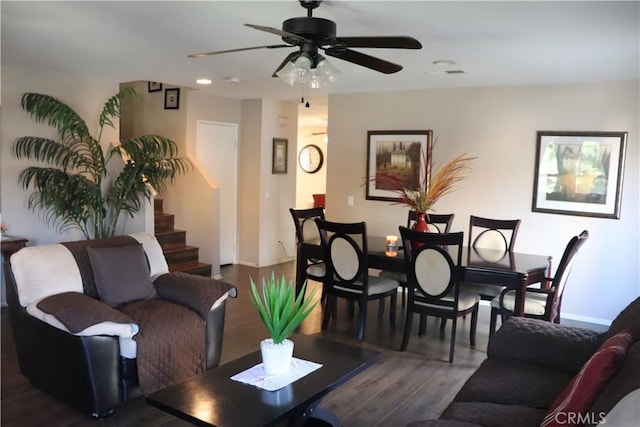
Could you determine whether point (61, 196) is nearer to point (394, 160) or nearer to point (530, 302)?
point (394, 160)

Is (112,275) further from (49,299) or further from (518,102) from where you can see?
(518,102)

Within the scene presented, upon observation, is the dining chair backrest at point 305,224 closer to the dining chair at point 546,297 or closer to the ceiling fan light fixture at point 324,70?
the dining chair at point 546,297

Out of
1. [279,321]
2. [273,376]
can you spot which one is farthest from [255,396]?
[279,321]

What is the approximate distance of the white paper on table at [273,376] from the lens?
233 cm

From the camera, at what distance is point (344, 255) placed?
4.29 meters

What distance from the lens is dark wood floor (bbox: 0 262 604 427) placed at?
289 centimetres

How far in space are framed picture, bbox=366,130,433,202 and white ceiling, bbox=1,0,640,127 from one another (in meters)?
0.82

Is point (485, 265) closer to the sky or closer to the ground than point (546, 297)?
closer to the sky

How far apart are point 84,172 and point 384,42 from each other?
4.03 metres

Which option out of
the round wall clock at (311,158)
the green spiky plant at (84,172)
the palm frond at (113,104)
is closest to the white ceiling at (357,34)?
the palm frond at (113,104)

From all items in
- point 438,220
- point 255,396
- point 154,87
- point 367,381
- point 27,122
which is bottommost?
point 367,381

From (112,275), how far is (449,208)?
3617mm

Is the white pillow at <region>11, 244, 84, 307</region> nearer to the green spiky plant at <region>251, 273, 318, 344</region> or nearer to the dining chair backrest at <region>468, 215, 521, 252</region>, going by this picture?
the green spiky plant at <region>251, 273, 318, 344</region>

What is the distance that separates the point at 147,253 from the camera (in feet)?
12.3
